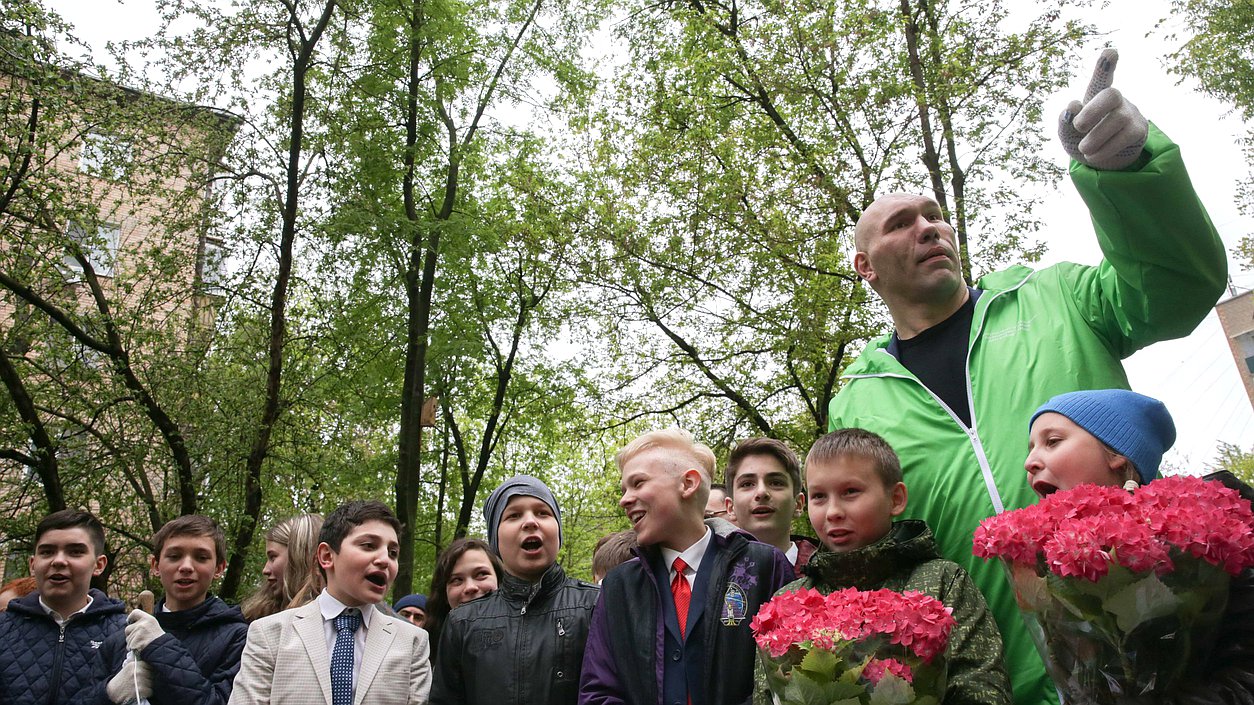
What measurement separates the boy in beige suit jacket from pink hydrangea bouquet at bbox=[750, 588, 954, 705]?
2348mm

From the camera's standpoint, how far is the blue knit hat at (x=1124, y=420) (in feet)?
7.86

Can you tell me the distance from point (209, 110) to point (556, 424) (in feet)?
27.6

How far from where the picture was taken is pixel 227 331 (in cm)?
1233

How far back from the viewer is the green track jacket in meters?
2.34

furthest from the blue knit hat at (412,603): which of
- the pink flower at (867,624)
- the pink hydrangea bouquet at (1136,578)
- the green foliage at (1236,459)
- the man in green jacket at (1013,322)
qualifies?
the green foliage at (1236,459)

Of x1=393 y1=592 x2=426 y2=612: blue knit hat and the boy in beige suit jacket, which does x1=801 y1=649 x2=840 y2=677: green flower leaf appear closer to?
the boy in beige suit jacket

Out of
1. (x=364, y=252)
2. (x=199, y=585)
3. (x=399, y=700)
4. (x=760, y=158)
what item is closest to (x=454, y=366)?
(x=364, y=252)

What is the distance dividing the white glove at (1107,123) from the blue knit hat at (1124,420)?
599mm

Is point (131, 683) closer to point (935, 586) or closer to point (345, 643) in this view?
point (345, 643)

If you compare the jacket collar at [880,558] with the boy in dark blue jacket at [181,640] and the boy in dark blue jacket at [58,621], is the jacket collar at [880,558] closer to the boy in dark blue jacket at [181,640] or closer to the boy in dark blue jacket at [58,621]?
the boy in dark blue jacket at [181,640]

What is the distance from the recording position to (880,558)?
265 centimetres

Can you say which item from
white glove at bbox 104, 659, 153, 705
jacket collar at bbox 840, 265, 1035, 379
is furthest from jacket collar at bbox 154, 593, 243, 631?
jacket collar at bbox 840, 265, 1035, 379

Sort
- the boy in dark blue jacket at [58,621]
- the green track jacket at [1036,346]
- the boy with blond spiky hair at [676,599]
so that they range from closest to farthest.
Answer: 1. the green track jacket at [1036,346]
2. the boy with blond spiky hair at [676,599]
3. the boy in dark blue jacket at [58,621]

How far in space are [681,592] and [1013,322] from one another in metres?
1.48
